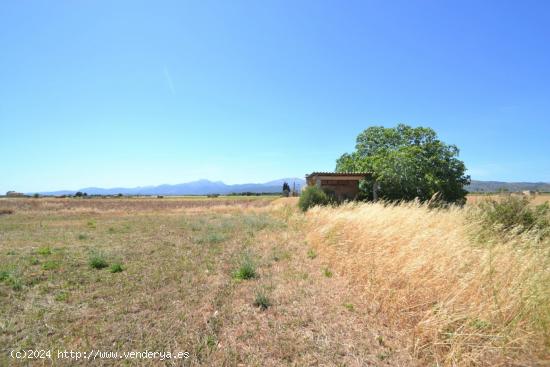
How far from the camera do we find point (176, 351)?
3.11 metres

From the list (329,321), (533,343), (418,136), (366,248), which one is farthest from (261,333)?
(418,136)

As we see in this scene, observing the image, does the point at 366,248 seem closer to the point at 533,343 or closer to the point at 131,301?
the point at 533,343

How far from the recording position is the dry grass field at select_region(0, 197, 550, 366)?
292 cm

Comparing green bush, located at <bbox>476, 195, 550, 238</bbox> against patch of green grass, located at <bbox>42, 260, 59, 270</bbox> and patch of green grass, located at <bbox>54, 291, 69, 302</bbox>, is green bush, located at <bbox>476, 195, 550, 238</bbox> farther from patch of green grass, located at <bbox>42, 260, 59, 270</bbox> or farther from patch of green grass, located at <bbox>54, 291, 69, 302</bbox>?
patch of green grass, located at <bbox>42, 260, 59, 270</bbox>

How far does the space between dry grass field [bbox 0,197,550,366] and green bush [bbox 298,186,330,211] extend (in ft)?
32.1

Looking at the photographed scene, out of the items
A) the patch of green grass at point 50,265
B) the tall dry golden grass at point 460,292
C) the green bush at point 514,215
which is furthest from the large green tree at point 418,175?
the patch of green grass at point 50,265

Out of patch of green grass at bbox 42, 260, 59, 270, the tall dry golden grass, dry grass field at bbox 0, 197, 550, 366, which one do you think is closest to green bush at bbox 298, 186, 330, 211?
dry grass field at bbox 0, 197, 550, 366

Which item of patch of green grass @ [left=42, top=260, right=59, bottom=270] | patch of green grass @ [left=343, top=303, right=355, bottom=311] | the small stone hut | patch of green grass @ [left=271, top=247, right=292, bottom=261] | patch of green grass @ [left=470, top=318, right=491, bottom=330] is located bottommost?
patch of green grass @ [left=271, top=247, right=292, bottom=261]

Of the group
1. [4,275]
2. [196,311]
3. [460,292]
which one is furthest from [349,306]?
[4,275]

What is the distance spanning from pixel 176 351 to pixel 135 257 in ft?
18.2

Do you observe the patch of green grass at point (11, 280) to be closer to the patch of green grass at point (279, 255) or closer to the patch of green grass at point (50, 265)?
the patch of green grass at point (50, 265)

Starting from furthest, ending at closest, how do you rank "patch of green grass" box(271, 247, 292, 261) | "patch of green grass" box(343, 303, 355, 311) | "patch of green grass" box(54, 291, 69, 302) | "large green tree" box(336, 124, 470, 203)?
1. "large green tree" box(336, 124, 470, 203)
2. "patch of green grass" box(271, 247, 292, 261)
3. "patch of green grass" box(54, 291, 69, 302)
4. "patch of green grass" box(343, 303, 355, 311)

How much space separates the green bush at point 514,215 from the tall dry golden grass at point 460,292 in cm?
93

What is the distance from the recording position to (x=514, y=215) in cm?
621
